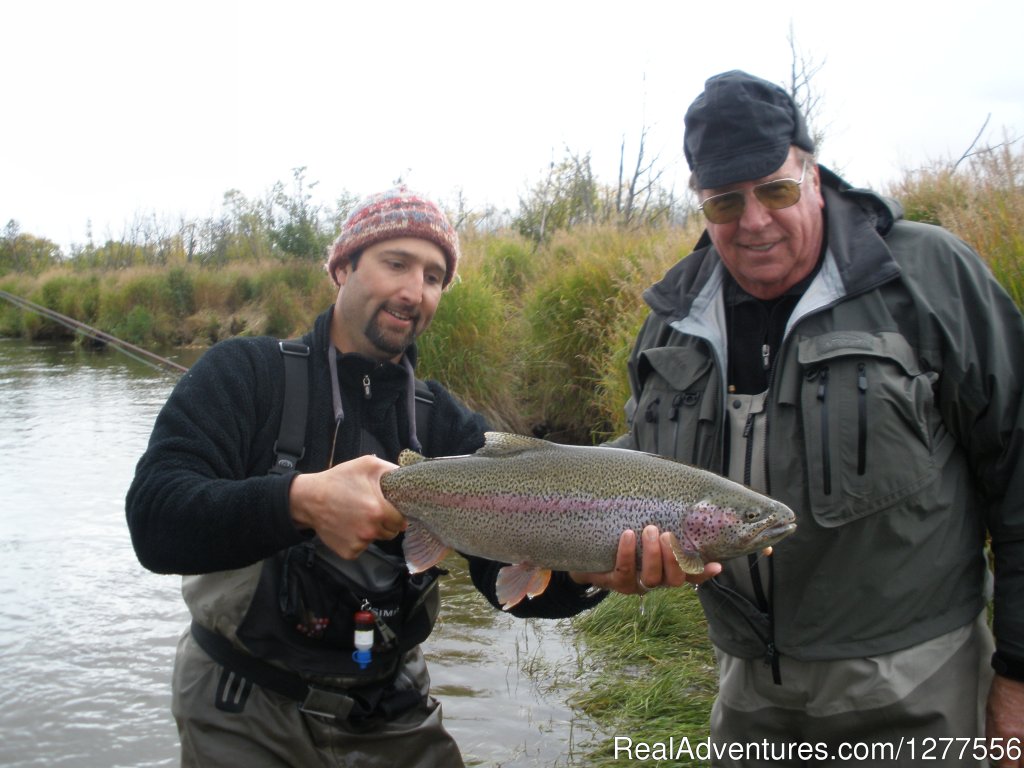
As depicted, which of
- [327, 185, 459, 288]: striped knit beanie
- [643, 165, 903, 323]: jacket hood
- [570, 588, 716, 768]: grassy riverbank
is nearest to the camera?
[643, 165, 903, 323]: jacket hood

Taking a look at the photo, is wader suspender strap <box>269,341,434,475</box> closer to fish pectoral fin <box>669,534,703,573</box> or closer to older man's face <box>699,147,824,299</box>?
fish pectoral fin <box>669,534,703,573</box>

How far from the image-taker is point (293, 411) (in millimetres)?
2959

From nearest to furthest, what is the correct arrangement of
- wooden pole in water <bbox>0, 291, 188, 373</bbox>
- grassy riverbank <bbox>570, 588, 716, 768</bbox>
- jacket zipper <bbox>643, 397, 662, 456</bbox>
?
1. jacket zipper <bbox>643, 397, 662, 456</bbox>
2. grassy riverbank <bbox>570, 588, 716, 768</bbox>
3. wooden pole in water <bbox>0, 291, 188, 373</bbox>

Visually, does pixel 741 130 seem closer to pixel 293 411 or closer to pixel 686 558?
pixel 686 558

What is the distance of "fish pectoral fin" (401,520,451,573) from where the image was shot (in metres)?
2.79

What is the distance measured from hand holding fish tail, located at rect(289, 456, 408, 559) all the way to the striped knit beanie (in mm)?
980

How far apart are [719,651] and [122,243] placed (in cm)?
5346

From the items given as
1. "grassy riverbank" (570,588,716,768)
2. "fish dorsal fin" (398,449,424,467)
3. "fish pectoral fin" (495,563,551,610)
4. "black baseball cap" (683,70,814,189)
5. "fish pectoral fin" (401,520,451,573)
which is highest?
"black baseball cap" (683,70,814,189)

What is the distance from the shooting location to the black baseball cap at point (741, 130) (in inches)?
111

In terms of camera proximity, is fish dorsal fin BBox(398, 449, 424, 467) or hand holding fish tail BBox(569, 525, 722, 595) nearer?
hand holding fish tail BBox(569, 525, 722, 595)

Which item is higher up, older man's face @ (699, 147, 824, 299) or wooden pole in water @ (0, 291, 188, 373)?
older man's face @ (699, 147, 824, 299)

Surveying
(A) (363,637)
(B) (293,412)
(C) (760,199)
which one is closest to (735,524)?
(C) (760,199)

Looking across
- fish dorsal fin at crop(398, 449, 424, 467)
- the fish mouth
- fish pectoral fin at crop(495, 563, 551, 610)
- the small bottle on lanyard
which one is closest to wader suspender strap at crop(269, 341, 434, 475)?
fish dorsal fin at crop(398, 449, 424, 467)

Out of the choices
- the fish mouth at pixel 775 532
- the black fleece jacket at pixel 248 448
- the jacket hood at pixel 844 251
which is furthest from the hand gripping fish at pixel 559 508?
the jacket hood at pixel 844 251
